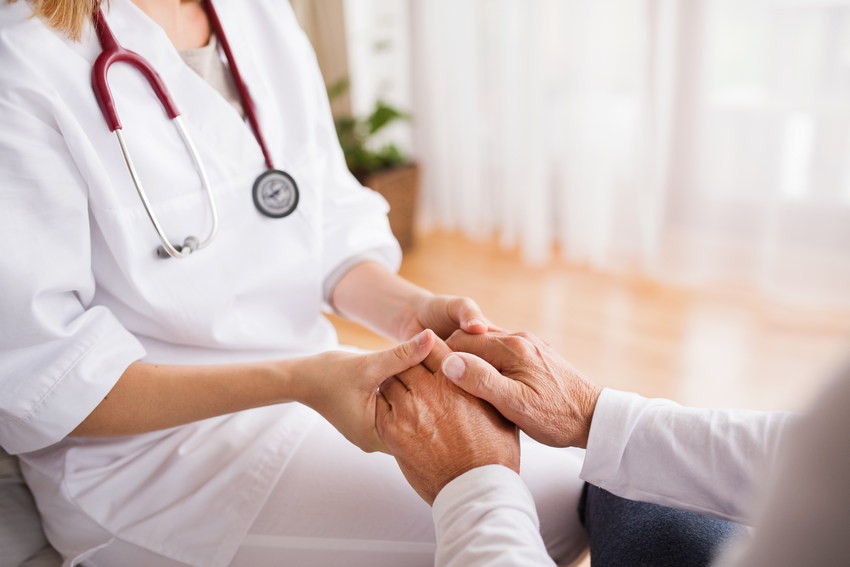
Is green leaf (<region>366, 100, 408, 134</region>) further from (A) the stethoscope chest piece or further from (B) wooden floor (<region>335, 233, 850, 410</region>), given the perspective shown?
(A) the stethoscope chest piece

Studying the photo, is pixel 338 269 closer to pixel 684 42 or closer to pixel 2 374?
pixel 2 374

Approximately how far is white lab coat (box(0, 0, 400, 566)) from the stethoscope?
0.01 m

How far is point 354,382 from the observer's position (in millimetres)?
859

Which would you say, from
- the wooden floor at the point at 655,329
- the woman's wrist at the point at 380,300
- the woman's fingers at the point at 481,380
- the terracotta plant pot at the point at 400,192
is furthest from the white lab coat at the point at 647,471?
the terracotta plant pot at the point at 400,192

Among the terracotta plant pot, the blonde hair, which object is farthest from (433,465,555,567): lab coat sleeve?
the terracotta plant pot

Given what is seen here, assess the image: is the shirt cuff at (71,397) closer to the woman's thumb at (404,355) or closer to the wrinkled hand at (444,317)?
the woman's thumb at (404,355)

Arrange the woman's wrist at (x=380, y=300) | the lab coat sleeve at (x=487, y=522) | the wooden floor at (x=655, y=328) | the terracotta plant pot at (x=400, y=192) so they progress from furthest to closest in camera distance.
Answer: the terracotta plant pot at (x=400, y=192) → the wooden floor at (x=655, y=328) → the woman's wrist at (x=380, y=300) → the lab coat sleeve at (x=487, y=522)

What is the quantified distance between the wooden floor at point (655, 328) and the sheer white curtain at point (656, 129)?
4.6 inches

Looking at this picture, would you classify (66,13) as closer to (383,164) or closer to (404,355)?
(404,355)

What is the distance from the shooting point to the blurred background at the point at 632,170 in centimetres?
216

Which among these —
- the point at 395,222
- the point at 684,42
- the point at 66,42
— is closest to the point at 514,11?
the point at 684,42

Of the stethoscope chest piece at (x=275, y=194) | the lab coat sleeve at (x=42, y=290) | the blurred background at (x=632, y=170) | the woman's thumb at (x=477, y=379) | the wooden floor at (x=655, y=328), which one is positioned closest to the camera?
the lab coat sleeve at (x=42, y=290)

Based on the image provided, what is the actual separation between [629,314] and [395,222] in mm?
1067

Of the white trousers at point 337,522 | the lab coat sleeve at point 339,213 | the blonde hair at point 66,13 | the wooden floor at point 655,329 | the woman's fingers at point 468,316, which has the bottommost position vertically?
the wooden floor at point 655,329
